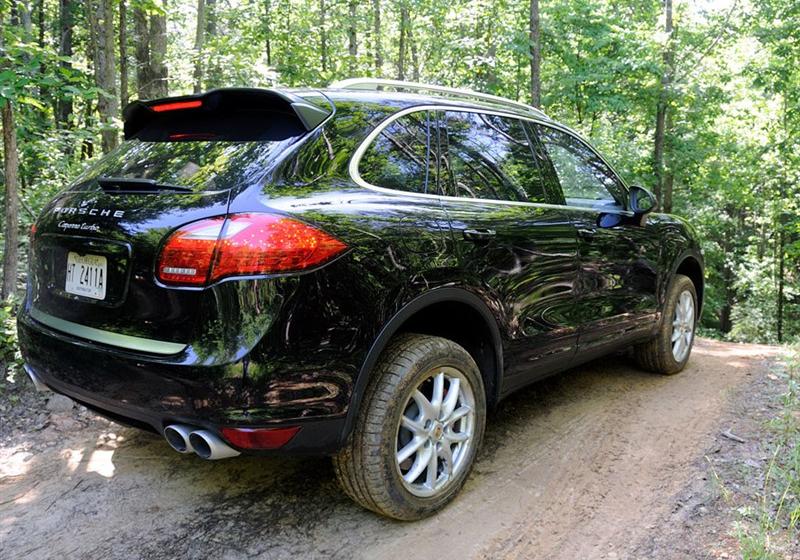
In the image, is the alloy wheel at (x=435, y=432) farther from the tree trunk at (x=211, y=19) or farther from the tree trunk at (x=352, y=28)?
the tree trunk at (x=211, y=19)

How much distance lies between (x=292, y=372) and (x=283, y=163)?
2.64 ft

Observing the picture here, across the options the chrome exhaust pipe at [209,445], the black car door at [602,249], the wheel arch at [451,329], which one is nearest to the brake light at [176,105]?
the wheel arch at [451,329]

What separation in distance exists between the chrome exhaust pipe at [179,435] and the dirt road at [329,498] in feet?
1.82

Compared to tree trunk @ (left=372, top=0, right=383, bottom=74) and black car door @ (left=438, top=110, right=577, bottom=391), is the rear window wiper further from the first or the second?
tree trunk @ (left=372, top=0, right=383, bottom=74)

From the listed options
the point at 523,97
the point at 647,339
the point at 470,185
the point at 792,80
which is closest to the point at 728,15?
the point at 792,80

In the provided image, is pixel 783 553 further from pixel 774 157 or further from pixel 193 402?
pixel 774 157

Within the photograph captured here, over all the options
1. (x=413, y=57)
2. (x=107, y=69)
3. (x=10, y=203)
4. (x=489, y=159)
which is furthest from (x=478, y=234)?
(x=413, y=57)

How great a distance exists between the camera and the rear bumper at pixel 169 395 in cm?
209

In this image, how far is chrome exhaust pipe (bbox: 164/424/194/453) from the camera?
2191mm

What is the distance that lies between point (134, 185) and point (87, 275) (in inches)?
15.9

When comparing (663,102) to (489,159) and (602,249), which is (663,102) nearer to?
(602,249)

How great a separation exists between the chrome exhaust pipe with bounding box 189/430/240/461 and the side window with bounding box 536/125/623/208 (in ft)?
8.50

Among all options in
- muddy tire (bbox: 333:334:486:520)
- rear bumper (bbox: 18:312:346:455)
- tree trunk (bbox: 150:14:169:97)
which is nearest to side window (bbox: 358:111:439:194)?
muddy tire (bbox: 333:334:486:520)

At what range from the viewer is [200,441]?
7.22 feet
